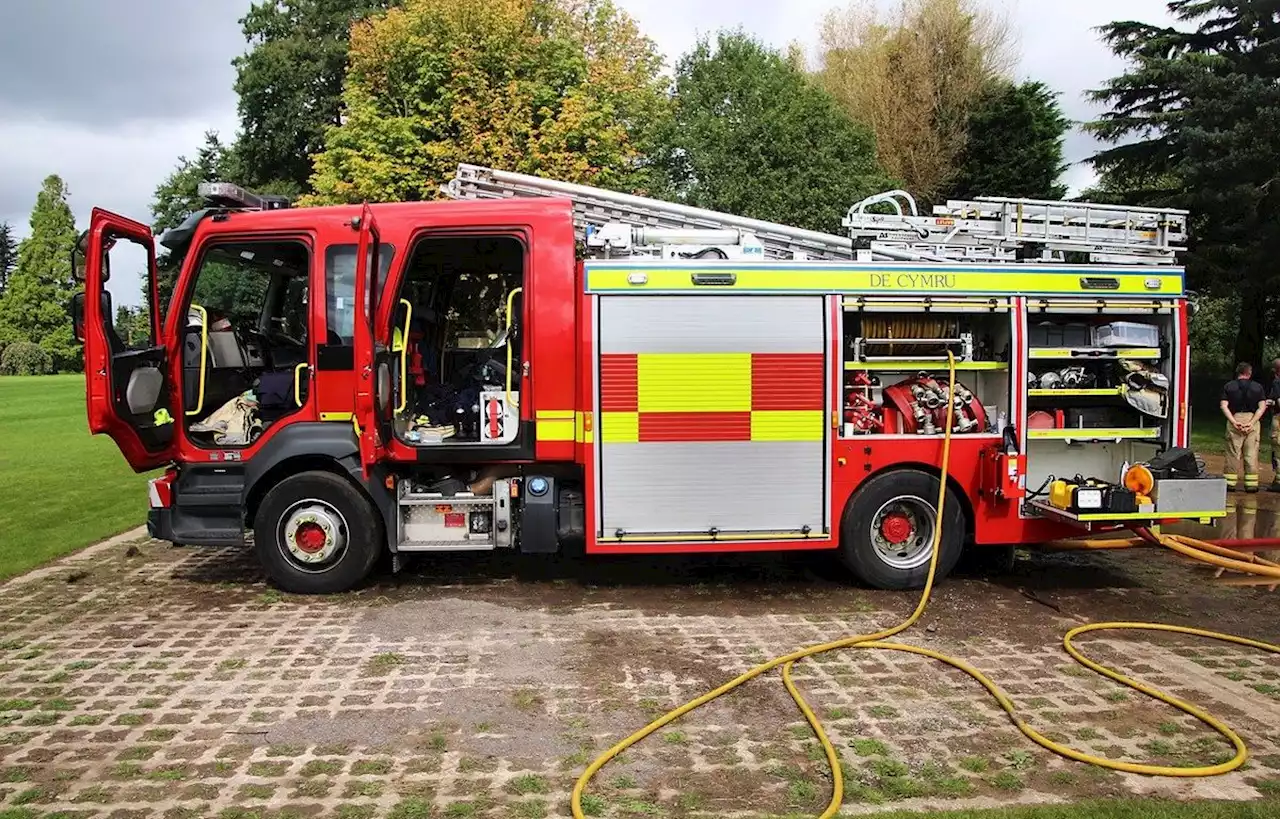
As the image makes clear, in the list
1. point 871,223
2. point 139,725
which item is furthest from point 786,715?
point 871,223

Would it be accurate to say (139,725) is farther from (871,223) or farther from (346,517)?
(871,223)

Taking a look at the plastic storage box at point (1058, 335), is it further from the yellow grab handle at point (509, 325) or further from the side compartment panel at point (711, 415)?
the yellow grab handle at point (509, 325)

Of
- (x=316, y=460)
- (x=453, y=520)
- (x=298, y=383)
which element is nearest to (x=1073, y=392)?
(x=453, y=520)

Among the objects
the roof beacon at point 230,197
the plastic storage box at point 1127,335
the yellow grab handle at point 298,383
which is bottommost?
the yellow grab handle at point 298,383

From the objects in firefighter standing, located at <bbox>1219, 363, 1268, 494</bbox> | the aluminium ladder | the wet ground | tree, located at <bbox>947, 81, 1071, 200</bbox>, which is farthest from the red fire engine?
tree, located at <bbox>947, 81, 1071, 200</bbox>

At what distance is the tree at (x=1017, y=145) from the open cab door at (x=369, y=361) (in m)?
26.3

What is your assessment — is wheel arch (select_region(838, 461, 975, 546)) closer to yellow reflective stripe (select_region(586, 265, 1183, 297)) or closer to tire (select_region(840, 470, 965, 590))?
tire (select_region(840, 470, 965, 590))

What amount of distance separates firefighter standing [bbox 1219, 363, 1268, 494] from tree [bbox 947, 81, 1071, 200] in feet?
60.3

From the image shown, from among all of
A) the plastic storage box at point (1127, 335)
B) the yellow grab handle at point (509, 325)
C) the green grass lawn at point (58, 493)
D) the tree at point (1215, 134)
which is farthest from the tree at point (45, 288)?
the plastic storage box at point (1127, 335)

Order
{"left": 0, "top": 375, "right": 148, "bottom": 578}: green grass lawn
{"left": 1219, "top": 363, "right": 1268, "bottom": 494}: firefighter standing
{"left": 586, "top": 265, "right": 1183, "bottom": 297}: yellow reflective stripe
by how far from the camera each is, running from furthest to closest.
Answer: {"left": 1219, "top": 363, "right": 1268, "bottom": 494}: firefighter standing
{"left": 0, "top": 375, "right": 148, "bottom": 578}: green grass lawn
{"left": 586, "top": 265, "right": 1183, "bottom": 297}: yellow reflective stripe

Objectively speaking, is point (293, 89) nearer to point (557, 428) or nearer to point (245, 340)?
point (245, 340)

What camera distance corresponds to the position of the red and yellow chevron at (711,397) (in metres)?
6.46

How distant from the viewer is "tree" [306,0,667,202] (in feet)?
67.9

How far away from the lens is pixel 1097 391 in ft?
22.5
